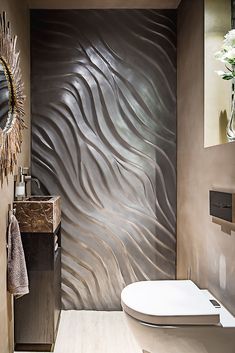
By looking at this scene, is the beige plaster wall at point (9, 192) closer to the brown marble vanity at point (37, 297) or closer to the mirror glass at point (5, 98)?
the brown marble vanity at point (37, 297)

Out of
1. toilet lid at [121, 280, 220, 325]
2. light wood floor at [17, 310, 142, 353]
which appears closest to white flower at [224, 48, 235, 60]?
toilet lid at [121, 280, 220, 325]

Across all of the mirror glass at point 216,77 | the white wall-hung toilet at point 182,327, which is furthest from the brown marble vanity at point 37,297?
the mirror glass at point 216,77

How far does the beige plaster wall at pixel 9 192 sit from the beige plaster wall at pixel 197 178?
119cm

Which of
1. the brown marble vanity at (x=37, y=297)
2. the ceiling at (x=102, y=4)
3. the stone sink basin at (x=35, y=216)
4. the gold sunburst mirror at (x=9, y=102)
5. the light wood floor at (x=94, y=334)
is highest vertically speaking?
the ceiling at (x=102, y=4)

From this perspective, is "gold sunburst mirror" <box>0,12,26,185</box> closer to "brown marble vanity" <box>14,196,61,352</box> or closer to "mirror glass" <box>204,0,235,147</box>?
"brown marble vanity" <box>14,196,61,352</box>

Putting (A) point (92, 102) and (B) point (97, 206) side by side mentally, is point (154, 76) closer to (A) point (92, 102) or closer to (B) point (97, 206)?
(A) point (92, 102)

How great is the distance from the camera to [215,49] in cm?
252

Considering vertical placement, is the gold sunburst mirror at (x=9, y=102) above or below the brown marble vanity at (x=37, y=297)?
above

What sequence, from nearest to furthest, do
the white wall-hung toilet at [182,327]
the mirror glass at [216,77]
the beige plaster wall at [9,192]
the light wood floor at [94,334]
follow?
1. the white wall-hung toilet at [182,327]
2. the beige plaster wall at [9,192]
3. the mirror glass at [216,77]
4. the light wood floor at [94,334]

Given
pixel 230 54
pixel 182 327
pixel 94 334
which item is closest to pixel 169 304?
pixel 182 327

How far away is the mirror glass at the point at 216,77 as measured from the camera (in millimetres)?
2516

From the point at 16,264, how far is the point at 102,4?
6.90 feet

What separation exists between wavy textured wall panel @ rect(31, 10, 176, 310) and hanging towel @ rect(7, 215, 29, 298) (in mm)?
929

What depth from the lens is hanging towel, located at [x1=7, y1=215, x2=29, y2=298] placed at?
2.38 meters
